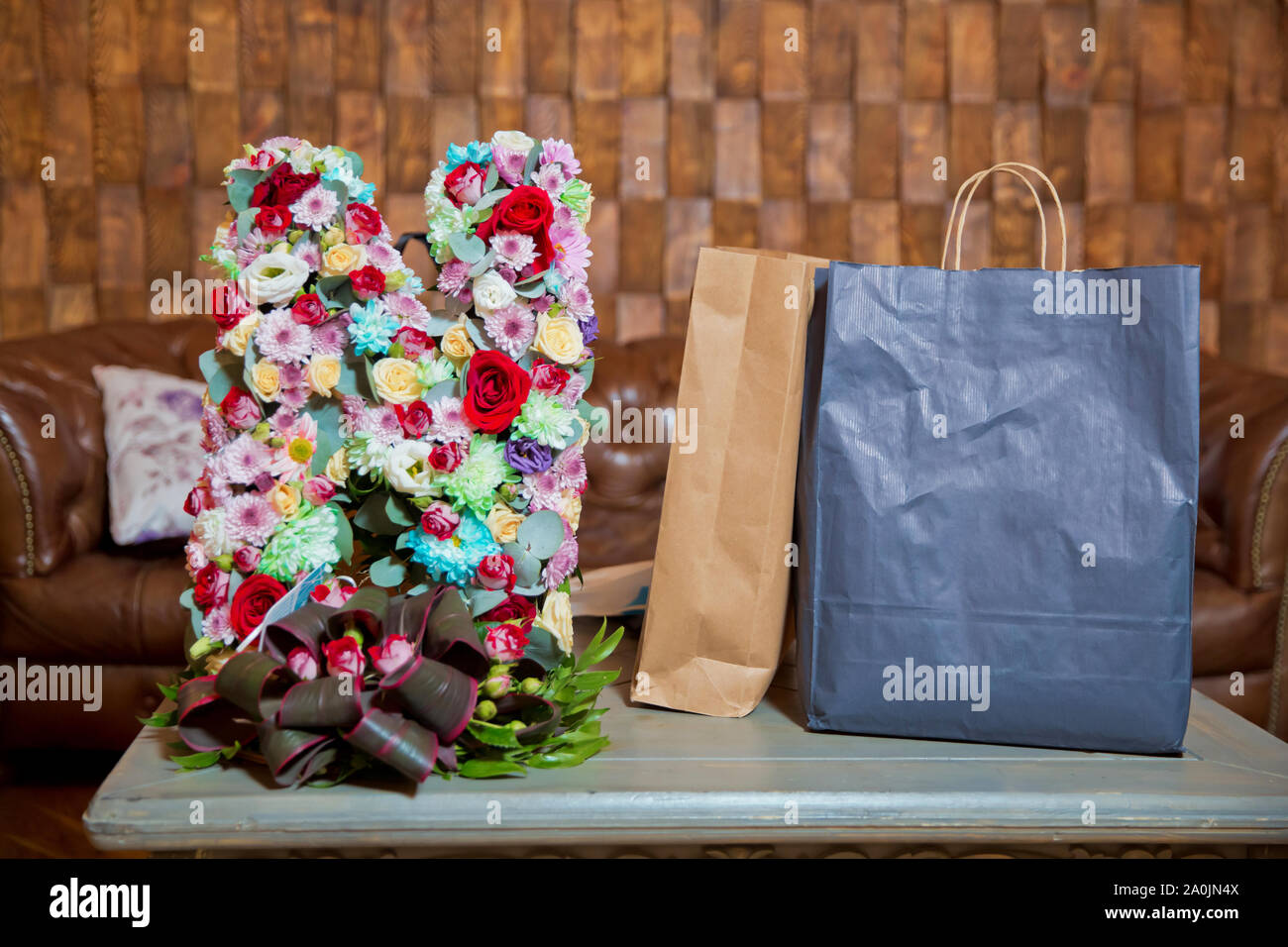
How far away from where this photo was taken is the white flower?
715 millimetres

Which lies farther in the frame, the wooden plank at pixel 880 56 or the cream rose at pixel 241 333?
the wooden plank at pixel 880 56

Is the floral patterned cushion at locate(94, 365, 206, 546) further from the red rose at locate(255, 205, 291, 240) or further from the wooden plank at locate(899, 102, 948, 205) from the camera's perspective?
the wooden plank at locate(899, 102, 948, 205)

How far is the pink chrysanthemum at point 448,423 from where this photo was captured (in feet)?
2.38

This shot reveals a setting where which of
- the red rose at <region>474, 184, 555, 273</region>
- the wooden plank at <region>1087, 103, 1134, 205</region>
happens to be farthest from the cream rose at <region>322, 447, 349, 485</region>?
the wooden plank at <region>1087, 103, 1134, 205</region>

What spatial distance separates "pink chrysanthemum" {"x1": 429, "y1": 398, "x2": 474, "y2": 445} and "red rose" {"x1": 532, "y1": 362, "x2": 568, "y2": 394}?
0.06 m

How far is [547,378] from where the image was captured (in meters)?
0.74

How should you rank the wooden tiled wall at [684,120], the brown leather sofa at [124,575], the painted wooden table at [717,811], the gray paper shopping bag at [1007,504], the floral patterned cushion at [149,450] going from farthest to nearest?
the wooden tiled wall at [684,120], the floral patterned cushion at [149,450], the brown leather sofa at [124,575], the gray paper shopping bag at [1007,504], the painted wooden table at [717,811]

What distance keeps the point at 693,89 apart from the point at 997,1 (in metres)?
0.77

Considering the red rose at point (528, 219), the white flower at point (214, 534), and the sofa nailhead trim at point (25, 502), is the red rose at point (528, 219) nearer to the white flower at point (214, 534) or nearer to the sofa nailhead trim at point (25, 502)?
the white flower at point (214, 534)

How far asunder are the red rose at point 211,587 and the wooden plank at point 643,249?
5.80 feet

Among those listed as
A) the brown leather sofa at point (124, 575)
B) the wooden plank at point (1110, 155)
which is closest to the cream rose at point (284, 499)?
the brown leather sofa at point (124, 575)

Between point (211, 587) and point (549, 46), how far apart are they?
6.36 ft

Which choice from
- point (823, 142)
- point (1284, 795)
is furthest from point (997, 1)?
point (1284, 795)

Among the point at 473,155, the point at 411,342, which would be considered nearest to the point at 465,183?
the point at 473,155
